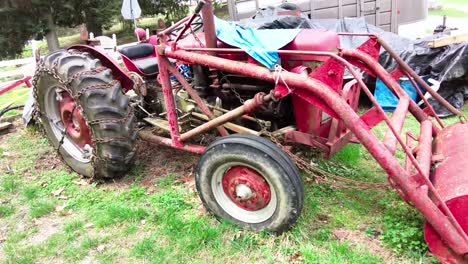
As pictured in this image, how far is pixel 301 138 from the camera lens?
2.91m

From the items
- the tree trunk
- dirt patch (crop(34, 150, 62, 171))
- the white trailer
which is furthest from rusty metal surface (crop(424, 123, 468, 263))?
the tree trunk

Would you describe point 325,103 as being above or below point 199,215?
above

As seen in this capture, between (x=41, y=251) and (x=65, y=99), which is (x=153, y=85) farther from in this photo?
(x=41, y=251)

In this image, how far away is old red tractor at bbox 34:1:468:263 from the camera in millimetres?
2231

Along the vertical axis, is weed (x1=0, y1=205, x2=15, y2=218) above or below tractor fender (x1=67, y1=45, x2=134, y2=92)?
below

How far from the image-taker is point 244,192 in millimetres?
2604

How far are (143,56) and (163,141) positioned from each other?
1.39 meters

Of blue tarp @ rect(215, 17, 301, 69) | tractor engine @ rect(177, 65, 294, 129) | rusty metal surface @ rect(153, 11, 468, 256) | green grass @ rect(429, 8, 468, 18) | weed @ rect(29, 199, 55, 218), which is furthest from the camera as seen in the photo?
green grass @ rect(429, 8, 468, 18)

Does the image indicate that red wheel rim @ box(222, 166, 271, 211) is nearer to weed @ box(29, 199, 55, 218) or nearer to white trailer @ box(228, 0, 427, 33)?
weed @ box(29, 199, 55, 218)

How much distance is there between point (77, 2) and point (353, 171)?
10733 millimetres

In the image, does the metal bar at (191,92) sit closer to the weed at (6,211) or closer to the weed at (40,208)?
the weed at (40,208)

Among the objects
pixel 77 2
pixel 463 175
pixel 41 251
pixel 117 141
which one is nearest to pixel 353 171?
pixel 463 175

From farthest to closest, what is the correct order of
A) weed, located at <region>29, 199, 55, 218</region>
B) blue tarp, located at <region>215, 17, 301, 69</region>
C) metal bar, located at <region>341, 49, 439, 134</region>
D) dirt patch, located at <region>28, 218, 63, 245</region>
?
1. weed, located at <region>29, 199, 55, 218</region>
2. dirt patch, located at <region>28, 218, 63, 245</region>
3. metal bar, located at <region>341, 49, 439, 134</region>
4. blue tarp, located at <region>215, 17, 301, 69</region>

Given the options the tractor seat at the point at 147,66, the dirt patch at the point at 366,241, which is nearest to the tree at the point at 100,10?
the tractor seat at the point at 147,66
